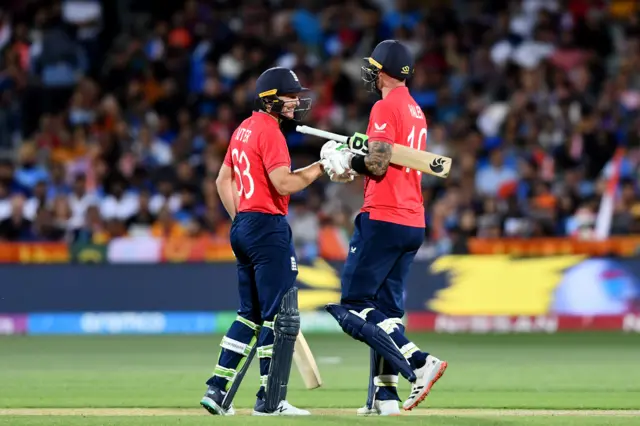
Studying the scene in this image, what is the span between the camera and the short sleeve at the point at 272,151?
8.75 metres

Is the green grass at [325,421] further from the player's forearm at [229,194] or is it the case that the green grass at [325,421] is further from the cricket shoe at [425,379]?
the player's forearm at [229,194]

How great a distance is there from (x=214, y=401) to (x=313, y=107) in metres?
11.5

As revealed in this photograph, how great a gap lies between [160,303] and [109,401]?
704 centimetres

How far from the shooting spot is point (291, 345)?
8.84m

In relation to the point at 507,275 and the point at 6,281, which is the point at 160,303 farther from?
the point at 507,275

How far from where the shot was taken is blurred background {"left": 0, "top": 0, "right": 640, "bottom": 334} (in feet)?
56.3

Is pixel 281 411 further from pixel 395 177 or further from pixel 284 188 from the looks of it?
pixel 395 177

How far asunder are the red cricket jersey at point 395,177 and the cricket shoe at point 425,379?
3.17 ft

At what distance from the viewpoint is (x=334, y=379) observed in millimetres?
12047

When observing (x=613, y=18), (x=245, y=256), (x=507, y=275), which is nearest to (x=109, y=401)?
(x=245, y=256)

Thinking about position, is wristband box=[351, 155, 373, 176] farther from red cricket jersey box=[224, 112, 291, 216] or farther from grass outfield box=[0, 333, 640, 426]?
grass outfield box=[0, 333, 640, 426]

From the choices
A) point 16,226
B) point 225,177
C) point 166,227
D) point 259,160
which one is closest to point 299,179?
point 259,160

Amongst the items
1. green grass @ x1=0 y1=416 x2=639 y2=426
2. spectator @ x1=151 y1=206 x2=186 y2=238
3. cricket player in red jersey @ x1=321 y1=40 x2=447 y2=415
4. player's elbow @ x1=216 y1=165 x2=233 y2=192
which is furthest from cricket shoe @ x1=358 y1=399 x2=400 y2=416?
spectator @ x1=151 y1=206 x2=186 y2=238

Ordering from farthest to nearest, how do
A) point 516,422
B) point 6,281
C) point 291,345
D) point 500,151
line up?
1. point 500,151
2. point 6,281
3. point 291,345
4. point 516,422
